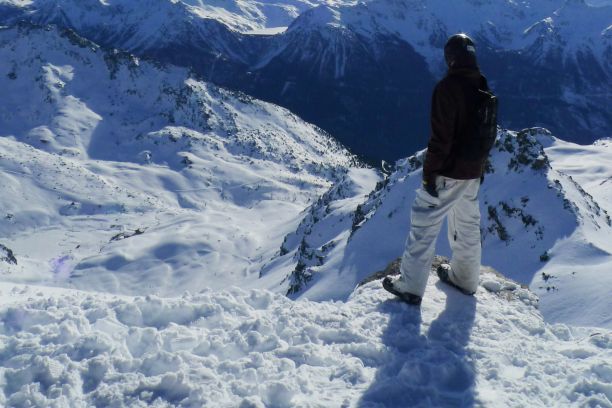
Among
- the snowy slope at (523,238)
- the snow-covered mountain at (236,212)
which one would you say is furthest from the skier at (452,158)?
the snow-covered mountain at (236,212)

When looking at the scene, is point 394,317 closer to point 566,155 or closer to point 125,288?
point 566,155

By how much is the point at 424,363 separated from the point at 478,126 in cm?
312

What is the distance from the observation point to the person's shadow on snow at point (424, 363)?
5762 mm

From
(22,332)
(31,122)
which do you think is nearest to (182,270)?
(22,332)

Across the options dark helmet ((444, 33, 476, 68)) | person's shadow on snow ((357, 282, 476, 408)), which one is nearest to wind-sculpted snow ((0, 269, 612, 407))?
person's shadow on snow ((357, 282, 476, 408))

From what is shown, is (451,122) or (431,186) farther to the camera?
(431,186)

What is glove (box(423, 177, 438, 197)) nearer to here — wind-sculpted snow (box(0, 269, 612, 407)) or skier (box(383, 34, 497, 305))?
skier (box(383, 34, 497, 305))

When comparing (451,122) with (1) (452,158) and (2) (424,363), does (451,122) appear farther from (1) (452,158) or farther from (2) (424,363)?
(2) (424,363)

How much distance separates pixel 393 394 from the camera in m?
5.79

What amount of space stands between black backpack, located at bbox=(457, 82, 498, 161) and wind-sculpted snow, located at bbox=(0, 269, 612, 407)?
2.31 metres

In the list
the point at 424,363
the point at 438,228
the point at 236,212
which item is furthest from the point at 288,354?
the point at 236,212

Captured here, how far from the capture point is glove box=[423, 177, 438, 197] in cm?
743

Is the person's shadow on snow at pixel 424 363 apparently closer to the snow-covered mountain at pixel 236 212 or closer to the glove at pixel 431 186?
the glove at pixel 431 186

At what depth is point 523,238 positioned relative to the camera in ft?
70.6
